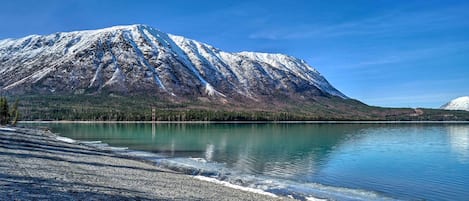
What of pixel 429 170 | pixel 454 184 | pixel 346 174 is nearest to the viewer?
pixel 454 184

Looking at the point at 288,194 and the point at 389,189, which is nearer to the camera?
the point at 288,194

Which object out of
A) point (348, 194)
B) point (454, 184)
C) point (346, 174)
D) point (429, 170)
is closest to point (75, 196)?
point (348, 194)

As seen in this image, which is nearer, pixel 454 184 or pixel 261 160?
pixel 454 184

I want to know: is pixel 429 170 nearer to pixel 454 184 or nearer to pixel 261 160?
pixel 454 184

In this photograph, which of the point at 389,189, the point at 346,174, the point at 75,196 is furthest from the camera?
the point at 346,174

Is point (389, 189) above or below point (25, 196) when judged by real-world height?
below

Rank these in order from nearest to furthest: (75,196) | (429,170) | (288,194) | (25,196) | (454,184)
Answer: (25,196), (75,196), (288,194), (454,184), (429,170)

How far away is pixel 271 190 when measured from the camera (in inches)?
Result: 1268

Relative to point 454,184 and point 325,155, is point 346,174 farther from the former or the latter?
point 325,155

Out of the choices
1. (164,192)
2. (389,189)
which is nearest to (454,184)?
(389,189)

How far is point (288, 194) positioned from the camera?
30.7 metres

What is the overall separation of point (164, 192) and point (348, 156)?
43157 mm

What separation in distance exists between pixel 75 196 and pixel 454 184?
3363cm

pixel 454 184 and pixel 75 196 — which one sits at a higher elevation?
pixel 75 196
